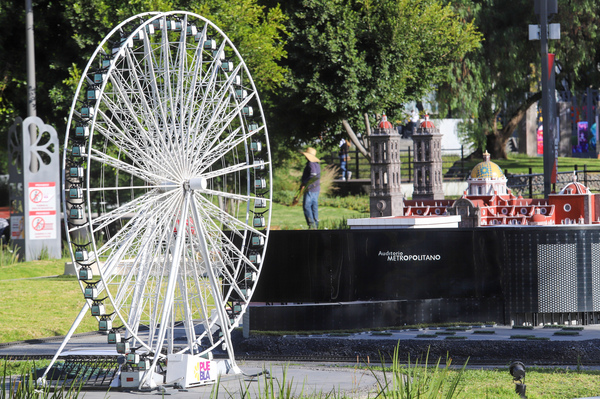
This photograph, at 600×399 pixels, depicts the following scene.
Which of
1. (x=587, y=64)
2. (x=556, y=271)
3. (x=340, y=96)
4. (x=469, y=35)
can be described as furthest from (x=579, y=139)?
(x=556, y=271)

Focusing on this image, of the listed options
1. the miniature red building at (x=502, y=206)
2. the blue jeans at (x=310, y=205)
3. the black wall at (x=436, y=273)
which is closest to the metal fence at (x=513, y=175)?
the blue jeans at (x=310, y=205)

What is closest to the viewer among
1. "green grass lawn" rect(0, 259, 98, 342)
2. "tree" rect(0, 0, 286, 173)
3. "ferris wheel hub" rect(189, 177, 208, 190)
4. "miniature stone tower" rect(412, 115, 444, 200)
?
"ferris wheel hub" rect(189, 177, 208, 190)

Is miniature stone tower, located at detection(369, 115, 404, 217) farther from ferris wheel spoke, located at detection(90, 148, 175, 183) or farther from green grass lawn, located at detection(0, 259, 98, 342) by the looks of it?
ferris wheel spoke, located at detection(90, 148, 175, 183)

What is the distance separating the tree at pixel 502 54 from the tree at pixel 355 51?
396 inches

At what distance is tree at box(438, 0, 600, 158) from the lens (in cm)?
3872

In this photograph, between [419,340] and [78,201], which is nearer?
[78,201]

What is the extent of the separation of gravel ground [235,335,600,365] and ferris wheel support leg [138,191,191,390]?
3.13 metres

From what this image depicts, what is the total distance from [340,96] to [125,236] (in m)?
16.8

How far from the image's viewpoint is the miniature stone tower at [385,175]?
762 inches

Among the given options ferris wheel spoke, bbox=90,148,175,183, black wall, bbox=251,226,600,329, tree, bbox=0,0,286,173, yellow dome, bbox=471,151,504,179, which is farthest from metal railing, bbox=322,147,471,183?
ferris wheel spoke, bbox=90,148,175,183

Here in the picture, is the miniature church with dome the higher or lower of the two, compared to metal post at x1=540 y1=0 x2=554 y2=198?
lower

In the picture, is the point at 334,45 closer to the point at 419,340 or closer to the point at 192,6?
the point at 192,6

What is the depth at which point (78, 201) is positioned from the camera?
35.7 ft

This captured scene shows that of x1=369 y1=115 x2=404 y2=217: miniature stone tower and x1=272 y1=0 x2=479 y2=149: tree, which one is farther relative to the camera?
x1=272 y1=0 x2=479 y2=149: tree
